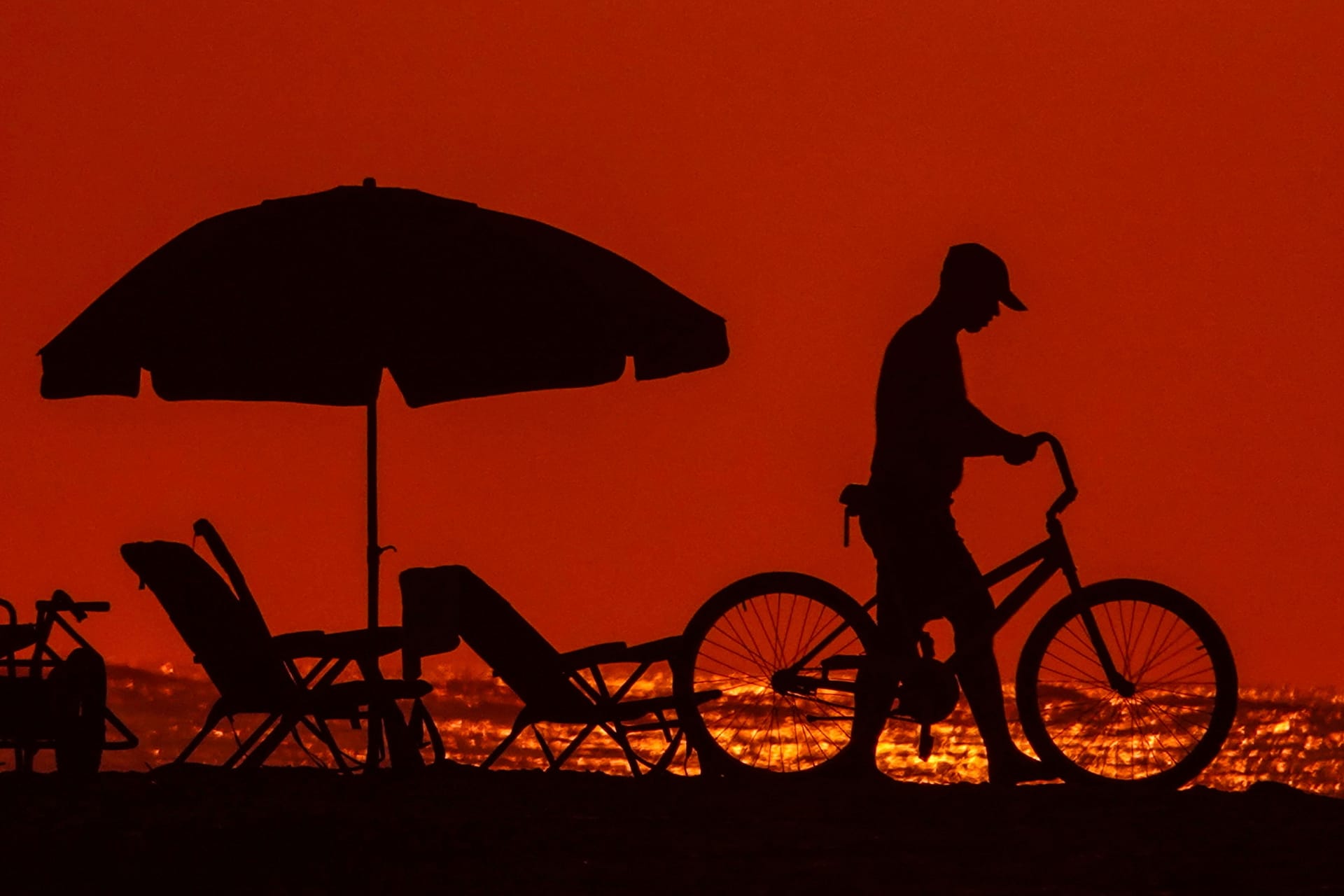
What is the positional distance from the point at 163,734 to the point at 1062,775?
107998mm

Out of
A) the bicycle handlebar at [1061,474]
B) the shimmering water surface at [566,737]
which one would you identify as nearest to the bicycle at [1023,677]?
the bicycle handlebar at [1061,474]

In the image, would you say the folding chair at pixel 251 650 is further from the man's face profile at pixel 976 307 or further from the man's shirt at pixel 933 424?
the man's face profile at pixel 976 307

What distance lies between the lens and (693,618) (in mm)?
8555

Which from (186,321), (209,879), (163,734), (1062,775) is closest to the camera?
(209,879)

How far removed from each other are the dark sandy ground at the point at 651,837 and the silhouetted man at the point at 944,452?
0.69 metres

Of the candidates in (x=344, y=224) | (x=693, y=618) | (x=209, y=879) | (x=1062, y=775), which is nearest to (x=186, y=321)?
(x=344, y=224)

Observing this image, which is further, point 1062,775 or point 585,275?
point 585,275

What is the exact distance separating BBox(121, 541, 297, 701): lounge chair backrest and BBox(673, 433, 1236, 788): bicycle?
157 centimetres

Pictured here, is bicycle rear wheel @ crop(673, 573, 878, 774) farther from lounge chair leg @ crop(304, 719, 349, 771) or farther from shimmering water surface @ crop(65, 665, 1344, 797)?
shimmering water surface @ crop(65, 665, 1344, 797)

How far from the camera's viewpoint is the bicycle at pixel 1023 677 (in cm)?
812

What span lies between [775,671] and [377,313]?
2.04 meters

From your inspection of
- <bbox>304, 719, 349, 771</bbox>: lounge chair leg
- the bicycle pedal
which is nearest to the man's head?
the bicycle pedal

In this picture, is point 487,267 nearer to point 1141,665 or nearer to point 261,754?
point 261,754

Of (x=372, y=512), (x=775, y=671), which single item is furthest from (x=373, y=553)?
(x=775, y=671)
